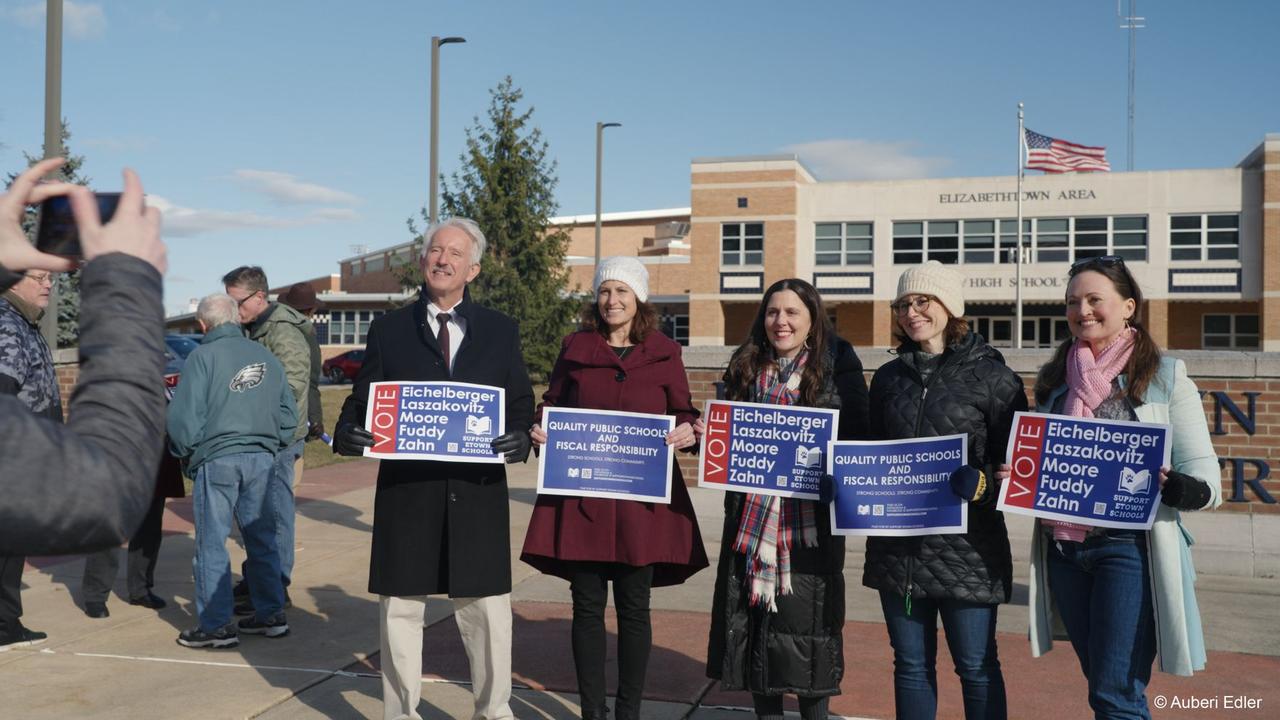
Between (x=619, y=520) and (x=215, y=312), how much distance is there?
10.0ft

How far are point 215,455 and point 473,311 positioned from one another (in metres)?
2.27

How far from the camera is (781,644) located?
4281mm

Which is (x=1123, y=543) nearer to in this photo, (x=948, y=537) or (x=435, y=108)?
(x=948, y=537)

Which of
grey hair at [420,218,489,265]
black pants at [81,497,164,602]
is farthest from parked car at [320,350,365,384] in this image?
grey hair at [420,218,489,265]

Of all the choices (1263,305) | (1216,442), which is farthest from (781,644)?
(1263,305)

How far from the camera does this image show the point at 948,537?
13.1 ft

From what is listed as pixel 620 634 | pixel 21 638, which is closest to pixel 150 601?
pixel 21 638

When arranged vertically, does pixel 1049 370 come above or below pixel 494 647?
above

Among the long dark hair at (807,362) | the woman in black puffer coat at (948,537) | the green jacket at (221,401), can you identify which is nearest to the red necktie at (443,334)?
the long dark hair at (807,362)

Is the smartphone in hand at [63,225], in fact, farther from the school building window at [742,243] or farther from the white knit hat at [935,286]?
the school building window at [742,243]

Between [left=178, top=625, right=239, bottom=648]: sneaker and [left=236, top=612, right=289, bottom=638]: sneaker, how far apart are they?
29 centimetres

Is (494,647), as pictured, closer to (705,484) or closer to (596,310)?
(705,484)

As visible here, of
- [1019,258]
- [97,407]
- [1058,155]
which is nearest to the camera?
[97,407]

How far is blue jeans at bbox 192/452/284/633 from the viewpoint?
6.05 metres
